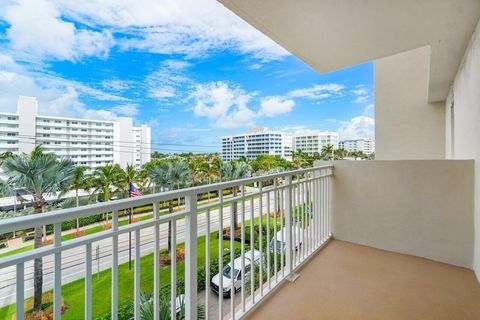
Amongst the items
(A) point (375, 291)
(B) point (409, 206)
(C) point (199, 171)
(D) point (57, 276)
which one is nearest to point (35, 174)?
(D) point (57, 276)

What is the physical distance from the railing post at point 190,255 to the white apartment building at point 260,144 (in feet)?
113

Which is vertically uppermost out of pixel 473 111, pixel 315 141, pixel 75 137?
pixel 315 141

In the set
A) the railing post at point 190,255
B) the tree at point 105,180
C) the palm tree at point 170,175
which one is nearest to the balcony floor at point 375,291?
the railing post at point 190,255

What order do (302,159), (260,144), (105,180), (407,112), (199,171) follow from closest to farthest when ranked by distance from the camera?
(407,112) < (105,180) < (199,171) < (302,159) < (260,144)

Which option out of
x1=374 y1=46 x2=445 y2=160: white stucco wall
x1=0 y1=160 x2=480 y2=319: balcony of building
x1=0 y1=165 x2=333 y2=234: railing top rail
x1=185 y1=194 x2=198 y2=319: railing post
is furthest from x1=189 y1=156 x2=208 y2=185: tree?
x1=0 y1=165 x2=333 y2=234: railing top rail

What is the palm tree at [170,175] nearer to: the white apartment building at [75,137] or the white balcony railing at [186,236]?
the white apartment building at [75,137]

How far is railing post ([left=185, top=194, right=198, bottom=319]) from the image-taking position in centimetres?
138

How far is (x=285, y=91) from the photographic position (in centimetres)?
5856

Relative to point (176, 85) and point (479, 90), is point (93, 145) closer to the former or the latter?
point (479, 90)

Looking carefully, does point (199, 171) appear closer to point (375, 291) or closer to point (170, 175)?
point (170, 175)

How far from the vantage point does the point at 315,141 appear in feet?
111

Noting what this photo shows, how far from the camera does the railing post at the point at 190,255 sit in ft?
4.54

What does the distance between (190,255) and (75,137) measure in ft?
90.5

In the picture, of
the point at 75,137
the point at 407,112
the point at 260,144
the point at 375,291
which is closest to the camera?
the point at 375,291
